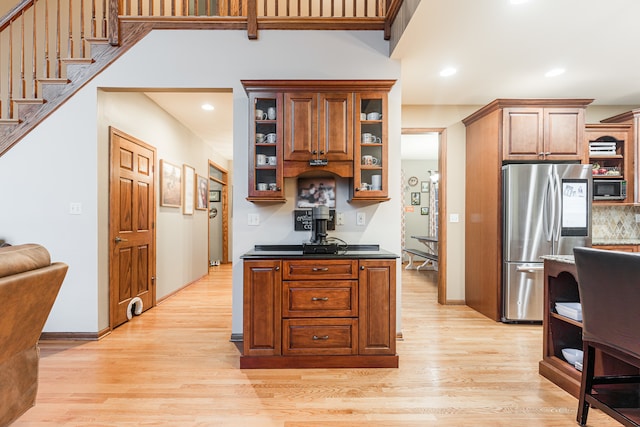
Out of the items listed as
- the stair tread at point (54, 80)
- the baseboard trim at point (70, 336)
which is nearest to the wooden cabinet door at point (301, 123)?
the stair tread at point (54, 80)

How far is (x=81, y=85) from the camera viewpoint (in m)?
2.94

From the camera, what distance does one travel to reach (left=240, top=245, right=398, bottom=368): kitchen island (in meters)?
2.39

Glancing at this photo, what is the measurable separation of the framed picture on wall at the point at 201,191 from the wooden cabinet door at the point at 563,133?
5.11 meters

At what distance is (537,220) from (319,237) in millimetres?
2382

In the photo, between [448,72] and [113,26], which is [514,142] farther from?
[113,26]

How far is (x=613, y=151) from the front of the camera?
3.79 metres

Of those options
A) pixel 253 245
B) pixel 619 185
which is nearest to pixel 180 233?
pixel 253 245

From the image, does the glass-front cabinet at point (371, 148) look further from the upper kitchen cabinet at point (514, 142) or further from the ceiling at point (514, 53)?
the upper kitchen cabinet at point (514, 142)

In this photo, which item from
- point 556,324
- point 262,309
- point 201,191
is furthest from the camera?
point 201,191

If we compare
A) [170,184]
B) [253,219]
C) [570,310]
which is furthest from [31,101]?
[570,310]

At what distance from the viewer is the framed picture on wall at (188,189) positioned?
198 inches

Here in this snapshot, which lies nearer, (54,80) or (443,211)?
(54,80)

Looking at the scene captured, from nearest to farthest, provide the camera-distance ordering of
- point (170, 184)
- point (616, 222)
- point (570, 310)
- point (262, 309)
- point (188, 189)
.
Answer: point (570, 310), point (262, 309), point (616, 222), point (170, 184), point (188, 189)

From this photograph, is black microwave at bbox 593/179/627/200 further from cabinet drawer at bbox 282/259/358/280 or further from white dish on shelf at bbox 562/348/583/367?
cabinet drawer at bbox 282/259/358/280
